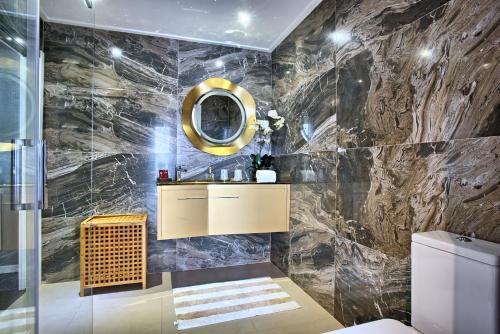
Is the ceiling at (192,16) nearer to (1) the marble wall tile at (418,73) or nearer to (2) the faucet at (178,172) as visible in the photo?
(1) the marble wall tile at (418,73)

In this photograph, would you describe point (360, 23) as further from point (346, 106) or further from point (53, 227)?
point (53, 227)

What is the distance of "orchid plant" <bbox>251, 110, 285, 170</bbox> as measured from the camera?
2.79 metres

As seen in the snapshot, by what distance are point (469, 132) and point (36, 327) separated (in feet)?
8.20

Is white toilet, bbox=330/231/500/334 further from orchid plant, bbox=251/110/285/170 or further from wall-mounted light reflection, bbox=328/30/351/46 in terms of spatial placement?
orchid plant, bbox=251/110/285/170

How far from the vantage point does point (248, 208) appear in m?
2.44

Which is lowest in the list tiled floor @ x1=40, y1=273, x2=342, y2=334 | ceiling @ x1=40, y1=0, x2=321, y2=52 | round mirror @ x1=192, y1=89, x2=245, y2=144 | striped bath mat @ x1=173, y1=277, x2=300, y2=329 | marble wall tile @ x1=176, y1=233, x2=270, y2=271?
tiled floor @ x1=40, y1=273, x2=342, y2=334

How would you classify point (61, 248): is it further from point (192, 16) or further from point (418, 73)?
point (418, 73)

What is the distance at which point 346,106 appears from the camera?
1804 millimetres

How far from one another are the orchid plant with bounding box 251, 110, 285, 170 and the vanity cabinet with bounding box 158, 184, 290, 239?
0.41 m

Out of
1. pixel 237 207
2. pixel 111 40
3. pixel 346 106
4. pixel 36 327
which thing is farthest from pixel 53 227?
pixel 346 106

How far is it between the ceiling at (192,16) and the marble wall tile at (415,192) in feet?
4.69

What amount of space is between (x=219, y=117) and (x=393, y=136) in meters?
1.88

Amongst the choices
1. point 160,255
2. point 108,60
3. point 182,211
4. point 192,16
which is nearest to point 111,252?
point 160,255

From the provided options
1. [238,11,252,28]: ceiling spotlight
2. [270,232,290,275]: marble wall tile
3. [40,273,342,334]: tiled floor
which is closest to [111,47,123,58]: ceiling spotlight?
[238,11,252,28]: ceiling spotlight
